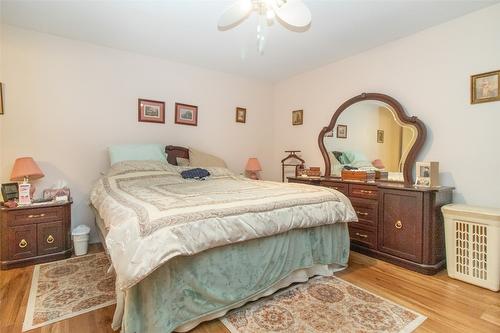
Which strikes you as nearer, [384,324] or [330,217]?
[384,324]

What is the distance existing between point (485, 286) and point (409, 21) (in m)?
2.54

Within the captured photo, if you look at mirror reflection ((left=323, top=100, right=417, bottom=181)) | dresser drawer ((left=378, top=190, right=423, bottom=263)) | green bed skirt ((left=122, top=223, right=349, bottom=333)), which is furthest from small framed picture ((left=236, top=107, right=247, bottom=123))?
green bed skirt ((left=122, top=223, right=349, bottom=333))

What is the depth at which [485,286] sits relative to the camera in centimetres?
214

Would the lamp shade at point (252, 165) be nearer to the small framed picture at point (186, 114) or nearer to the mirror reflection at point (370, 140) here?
the small framed picture at point (186, 114)

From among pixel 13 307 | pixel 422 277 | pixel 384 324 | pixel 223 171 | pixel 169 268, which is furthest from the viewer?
pixel 223 171

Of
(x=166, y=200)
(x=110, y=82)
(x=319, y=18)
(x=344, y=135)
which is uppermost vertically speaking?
(x=319, y=18)

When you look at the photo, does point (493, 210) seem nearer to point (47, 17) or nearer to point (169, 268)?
point (169, 268)

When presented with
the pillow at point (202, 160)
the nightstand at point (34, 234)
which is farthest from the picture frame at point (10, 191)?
the pillow at point (202, 160)

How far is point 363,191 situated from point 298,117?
187cm

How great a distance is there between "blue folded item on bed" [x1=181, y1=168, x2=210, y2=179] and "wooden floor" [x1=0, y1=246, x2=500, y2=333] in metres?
1.61

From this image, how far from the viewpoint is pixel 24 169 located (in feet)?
8.41

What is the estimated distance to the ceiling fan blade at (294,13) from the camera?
5.97 ft

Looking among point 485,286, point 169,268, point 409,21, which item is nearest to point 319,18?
point 409,21

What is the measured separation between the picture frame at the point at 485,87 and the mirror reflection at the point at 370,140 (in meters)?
0.58
